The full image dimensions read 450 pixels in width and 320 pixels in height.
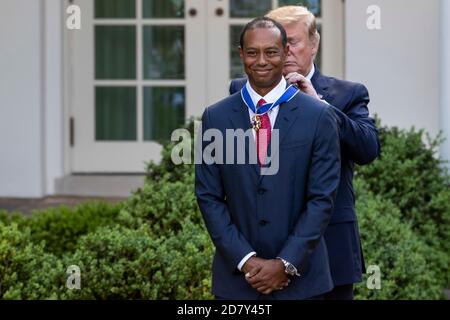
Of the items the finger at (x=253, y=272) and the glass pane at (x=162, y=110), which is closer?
the finger at (x=253, y=272)

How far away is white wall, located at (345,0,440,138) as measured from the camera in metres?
8.54

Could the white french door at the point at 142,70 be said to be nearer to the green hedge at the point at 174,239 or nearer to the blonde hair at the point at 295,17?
the green hedge at the point at 174,239

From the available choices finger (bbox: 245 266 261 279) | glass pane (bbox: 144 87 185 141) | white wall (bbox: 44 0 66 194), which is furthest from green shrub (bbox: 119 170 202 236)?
glass pane (bbox: 144 87 185 141)

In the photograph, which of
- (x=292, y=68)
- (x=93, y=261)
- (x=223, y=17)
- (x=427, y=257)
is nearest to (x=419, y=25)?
(x=223, y=17)

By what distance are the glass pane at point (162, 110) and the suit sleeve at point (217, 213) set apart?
5899 mm

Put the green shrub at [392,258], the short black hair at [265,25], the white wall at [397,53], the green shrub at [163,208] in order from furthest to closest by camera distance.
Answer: the white wall at [397,53]
the green shrub at [163,208]
the green shrub at [392,258]
the short black hair at [265,25]

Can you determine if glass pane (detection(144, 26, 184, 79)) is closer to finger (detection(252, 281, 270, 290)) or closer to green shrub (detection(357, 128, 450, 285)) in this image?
green shrub (detection(357, 128, 450, 285))

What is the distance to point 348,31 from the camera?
8.58m

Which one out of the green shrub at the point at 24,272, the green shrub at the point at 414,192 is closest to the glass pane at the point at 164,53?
the green shrub at the point at 414,192

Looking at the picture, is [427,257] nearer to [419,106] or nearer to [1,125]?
[419,106]

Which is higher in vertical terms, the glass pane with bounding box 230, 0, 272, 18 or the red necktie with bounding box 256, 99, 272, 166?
the glass pane with bounding box 230, 0, 272, 18

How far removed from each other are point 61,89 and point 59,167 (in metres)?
0.70

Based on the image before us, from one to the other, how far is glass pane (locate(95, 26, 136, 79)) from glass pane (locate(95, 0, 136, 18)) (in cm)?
11

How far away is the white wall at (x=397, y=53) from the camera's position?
336 inches
